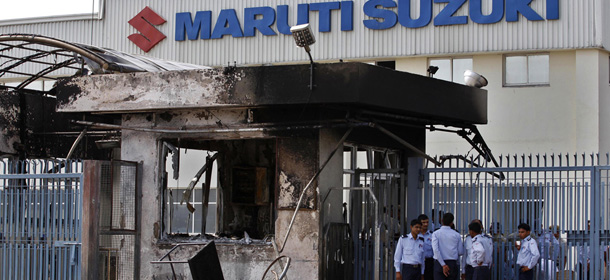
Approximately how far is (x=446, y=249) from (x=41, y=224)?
6.60m

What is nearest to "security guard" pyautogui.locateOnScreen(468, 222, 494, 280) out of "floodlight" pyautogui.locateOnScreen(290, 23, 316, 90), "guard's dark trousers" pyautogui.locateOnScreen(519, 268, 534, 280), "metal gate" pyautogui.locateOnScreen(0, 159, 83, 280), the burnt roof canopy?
"guard's dark trousers" pyautogui.locateOnScreen(519, 268, 534, 280)

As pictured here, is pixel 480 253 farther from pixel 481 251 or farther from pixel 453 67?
pixel 453 67

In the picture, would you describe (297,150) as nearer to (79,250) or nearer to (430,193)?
(430,193)

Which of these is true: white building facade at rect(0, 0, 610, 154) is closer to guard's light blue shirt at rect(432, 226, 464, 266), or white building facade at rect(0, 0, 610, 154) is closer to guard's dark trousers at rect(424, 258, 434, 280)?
guard's dark trousers at rect(424, 258, 434, 280)

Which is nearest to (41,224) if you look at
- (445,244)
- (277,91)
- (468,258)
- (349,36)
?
(277,91)

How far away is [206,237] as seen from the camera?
1536cm

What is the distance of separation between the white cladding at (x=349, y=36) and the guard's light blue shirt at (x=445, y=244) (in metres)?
13.0

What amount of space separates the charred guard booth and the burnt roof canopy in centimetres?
2

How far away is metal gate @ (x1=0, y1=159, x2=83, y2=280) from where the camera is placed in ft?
48.7

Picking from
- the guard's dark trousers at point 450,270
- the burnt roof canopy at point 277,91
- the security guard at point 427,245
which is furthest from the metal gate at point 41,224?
the guard's dark trousers at point 450,270

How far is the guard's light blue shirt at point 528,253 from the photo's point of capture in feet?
44.7

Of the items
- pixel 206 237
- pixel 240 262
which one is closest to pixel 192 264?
pixel 240 262

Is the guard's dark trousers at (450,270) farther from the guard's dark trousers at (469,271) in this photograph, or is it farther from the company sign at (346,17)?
the company sign at (346,17)

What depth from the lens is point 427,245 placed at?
14305mm
